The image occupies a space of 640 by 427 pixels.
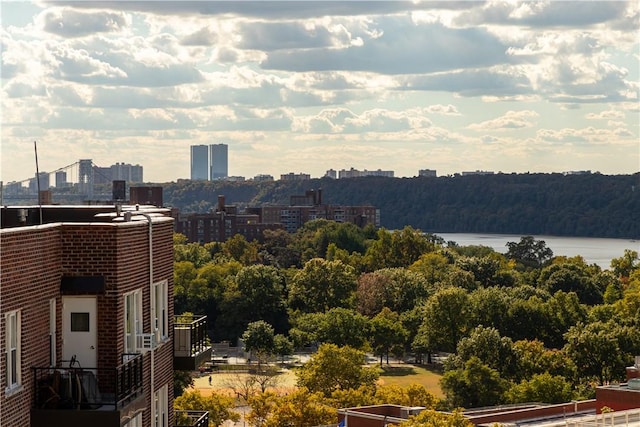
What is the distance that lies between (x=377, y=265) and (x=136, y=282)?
168m

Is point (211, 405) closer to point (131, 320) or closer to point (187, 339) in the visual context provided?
point (187, 339)

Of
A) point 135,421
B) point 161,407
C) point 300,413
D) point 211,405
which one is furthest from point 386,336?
point 135,421

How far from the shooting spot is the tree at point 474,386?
91.8 meters

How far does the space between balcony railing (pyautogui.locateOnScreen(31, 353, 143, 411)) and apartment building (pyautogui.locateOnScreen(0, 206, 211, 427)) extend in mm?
15

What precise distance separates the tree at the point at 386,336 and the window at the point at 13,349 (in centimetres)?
11026

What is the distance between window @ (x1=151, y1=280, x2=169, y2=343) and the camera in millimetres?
23672

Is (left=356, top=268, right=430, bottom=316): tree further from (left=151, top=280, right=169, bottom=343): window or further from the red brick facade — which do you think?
the red brick facade

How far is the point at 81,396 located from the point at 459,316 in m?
107

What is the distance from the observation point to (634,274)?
158 m

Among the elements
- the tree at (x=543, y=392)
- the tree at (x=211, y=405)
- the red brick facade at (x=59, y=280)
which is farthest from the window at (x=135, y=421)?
the tree at (x=543, y=392)

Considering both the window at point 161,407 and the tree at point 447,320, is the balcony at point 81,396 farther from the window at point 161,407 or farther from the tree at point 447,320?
the tree at point 447,320

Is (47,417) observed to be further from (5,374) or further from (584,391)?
(584,391)

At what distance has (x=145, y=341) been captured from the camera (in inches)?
872

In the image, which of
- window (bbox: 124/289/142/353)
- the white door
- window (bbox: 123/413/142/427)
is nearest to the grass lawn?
window (bbox: 123/413/142/427)
